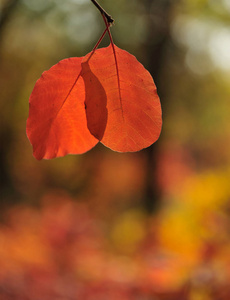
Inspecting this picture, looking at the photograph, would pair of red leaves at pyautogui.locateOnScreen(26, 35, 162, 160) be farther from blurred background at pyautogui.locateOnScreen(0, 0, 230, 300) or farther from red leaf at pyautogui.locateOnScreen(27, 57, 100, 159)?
blurred background at pyautogui.locateOnScreen(0, 0, 230, 300)

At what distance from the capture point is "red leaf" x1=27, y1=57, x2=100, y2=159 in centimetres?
50

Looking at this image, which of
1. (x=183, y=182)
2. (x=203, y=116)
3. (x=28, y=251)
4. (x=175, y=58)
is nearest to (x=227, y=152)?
(x=203, y=116)

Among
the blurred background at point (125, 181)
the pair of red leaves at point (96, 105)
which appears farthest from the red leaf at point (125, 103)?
the blurred background at point (125, 181)

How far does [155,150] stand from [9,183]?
400 cm

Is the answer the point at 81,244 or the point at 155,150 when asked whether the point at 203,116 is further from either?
the point at 81,244

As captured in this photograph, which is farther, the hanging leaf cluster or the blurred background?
the blurred background

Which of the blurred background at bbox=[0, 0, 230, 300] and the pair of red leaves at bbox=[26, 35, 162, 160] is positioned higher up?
the pair of red leaves at bbox=[26, 35, 162, 160]

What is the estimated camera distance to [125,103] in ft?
1.71

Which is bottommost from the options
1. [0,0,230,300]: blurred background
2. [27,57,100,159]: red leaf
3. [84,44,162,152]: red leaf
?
[0,0,230,300]: blurred background

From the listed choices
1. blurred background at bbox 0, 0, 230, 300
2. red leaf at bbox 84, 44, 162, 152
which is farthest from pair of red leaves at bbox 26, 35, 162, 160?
blurred background at bbox 0, 0, 230, 300

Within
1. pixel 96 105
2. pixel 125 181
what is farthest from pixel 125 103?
pixel 125 181

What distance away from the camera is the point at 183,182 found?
7.03 metres

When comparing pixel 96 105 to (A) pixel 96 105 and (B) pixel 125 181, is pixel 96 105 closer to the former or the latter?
(A) pixel 96 105

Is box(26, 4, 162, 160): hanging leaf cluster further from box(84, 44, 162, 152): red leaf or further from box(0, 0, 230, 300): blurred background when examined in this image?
box(0, 0, 230, 300): blurred background
